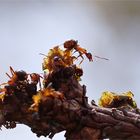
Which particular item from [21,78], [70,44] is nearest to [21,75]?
[21,78]

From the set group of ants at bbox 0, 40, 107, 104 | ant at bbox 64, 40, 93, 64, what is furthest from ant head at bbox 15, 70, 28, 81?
ant at bbox 64, 40, 93, 64

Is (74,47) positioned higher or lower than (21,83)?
higher

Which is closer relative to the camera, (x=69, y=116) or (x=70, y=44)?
(x=69, y=116)

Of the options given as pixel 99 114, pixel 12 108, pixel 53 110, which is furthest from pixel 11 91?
pixel 99 114

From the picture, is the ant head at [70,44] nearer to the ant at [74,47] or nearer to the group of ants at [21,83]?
the ant at [74,47]

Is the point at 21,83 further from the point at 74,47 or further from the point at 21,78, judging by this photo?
the point at 74,47

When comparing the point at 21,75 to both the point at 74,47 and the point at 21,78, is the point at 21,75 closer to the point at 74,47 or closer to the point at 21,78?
the point at 21,78

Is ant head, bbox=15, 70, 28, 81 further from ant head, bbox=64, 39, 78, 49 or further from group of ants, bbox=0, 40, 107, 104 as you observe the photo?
ant head, bbox=64, 39, 78, 49

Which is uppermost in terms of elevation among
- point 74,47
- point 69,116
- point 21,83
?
point 74,47

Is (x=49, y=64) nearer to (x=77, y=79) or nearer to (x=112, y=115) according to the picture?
(x=77, y=79)

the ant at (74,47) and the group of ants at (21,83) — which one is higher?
the ant at (74,47)

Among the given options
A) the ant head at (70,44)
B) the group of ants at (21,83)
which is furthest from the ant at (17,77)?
the ant head at (70,44)

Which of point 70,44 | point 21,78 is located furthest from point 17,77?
point 70,44
